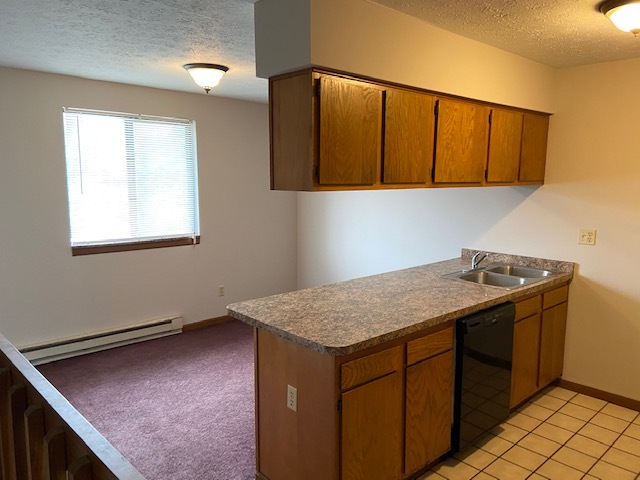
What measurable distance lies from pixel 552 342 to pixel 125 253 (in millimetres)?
3741

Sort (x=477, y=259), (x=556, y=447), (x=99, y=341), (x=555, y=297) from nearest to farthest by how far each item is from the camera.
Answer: (x=556, y=447), (x=555, y=297), (x=477, y=259), (x=99, y=341)

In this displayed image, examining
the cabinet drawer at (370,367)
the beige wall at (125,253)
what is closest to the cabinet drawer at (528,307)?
the cabinet drawer at (370,367)

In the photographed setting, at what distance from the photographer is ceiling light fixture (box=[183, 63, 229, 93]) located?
11.1 feet

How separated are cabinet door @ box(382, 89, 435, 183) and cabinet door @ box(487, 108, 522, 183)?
669 millimetres

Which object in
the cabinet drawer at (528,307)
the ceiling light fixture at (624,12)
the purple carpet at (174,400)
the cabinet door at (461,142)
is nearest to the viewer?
the ceiling light fixture at (624,12)

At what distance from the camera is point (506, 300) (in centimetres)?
280

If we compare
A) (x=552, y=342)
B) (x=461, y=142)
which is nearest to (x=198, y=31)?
(x=461, y=142)

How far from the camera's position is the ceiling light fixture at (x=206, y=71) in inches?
134

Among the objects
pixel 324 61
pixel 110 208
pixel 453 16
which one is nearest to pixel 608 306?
pixel 453 16

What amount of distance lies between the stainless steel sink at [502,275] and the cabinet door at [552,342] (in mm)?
262

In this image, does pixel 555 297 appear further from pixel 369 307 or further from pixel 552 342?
pixel 369 307

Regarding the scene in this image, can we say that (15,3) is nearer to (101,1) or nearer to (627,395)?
(101,1)

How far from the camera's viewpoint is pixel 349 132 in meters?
2.24

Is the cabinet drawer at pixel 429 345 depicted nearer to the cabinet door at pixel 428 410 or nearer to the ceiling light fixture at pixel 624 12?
the cabinet door at pixel 428 410
